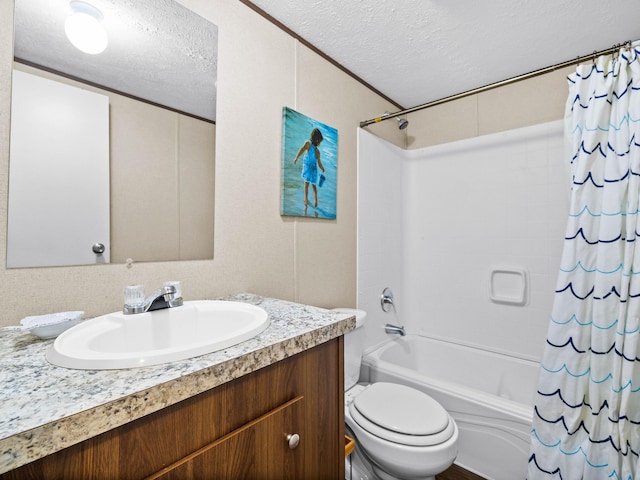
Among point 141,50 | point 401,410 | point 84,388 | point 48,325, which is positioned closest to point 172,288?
point 48,325

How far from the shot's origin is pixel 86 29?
976mm

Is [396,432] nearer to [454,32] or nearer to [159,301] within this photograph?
[159,301]

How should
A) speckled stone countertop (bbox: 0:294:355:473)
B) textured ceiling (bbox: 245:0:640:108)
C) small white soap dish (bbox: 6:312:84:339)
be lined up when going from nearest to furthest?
speckled stone countertop (bbox: 0:294:355:473) < small white soap dish (bbox: 6:312:84:339) < textured ceiling (bbox: 245:0:640:108)

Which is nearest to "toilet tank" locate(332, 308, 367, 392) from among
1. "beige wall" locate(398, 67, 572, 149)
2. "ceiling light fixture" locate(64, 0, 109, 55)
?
"ceiling light fixture" locate(64, 0, 109, 55)

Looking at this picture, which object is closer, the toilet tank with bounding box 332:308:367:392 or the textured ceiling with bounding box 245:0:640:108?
the textured ceiling with bounding box 245:0:640:108

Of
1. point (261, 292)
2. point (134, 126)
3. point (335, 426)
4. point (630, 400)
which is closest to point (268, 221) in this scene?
point (261, 292)

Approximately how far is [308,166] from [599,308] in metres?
1.47

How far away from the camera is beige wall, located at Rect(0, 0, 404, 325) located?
89 centimetres

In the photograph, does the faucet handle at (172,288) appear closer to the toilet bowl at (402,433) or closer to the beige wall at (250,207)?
the beige wall at (250,207)

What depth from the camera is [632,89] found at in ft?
4.39

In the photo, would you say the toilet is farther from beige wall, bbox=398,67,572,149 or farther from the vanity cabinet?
Answer: beige wall, bbox=398,67,572,149

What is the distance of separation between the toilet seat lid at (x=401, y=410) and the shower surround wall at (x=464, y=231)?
22.6 inches

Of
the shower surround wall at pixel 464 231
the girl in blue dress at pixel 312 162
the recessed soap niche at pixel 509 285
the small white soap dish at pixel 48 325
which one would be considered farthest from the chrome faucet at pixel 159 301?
the recessed soap niche at pixel 509 285

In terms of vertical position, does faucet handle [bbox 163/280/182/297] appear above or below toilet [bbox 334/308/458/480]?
above
